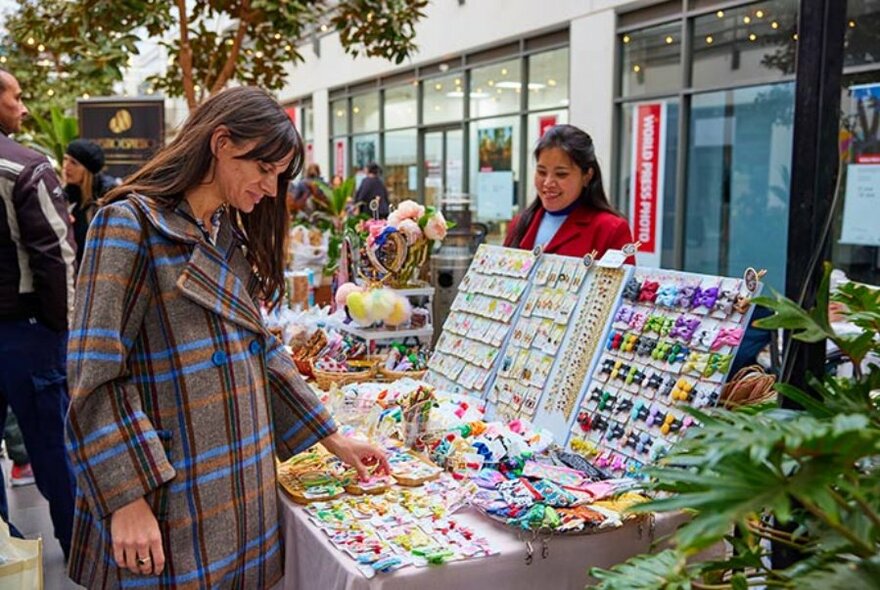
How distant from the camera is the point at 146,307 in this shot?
4.92 ft

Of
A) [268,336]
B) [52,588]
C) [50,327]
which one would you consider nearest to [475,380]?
[268,336]

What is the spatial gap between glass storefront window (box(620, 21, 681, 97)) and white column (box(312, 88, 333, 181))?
821cm

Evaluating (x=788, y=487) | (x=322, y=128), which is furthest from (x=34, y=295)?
(x=322, y=128)

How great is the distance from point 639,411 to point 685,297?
1.00ft

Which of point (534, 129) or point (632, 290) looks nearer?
point (632, 290)

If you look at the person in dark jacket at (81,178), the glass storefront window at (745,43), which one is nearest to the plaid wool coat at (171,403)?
the person in dark jacket at (81,178)

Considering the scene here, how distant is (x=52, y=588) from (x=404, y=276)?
6.02ft

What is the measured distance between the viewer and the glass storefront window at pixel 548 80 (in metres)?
8.81

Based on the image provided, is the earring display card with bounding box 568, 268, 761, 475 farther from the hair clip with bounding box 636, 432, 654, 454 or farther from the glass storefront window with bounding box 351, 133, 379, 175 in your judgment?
the glass storefront window with bounding box 351, 133, 379, 175

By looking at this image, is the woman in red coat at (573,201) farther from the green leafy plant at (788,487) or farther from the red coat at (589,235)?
the green leafy plant at (788,487)

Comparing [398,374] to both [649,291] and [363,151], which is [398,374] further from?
[363,151]

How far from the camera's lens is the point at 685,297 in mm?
2059

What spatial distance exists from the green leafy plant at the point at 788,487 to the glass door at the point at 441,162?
32.6 ft

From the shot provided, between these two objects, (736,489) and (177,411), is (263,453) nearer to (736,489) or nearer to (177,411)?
(177,411)
